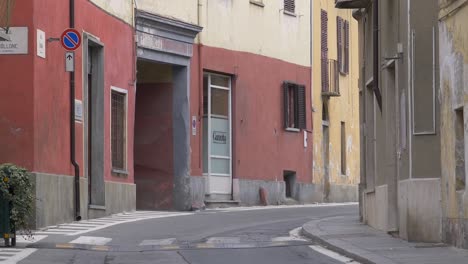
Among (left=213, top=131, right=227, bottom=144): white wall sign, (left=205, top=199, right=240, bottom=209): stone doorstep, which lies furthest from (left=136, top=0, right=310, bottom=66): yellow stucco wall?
(left=205, top=199, right=240, bottom=209): stone doorstep

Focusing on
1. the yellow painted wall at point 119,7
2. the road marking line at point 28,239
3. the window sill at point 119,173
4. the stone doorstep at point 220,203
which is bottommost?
the road marking line at point 28,239

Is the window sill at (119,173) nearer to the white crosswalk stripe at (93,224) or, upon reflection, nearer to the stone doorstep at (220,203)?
the white crosswalk stripe at (93,224)

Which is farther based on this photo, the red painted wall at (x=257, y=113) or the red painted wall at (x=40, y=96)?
the red painted wall at (x=257, y=113)

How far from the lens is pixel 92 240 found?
18.1 metres

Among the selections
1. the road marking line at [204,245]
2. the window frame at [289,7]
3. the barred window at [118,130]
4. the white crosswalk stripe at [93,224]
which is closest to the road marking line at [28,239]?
the white crosswalk stripe at [93,224]

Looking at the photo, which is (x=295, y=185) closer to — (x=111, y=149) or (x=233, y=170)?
(x=233, y=170)

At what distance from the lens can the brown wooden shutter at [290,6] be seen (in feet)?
121

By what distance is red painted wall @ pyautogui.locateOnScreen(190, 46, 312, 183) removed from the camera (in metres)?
31.8

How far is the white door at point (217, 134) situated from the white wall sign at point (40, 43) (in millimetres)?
11816

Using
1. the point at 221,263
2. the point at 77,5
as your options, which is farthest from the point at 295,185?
the point at 221,263

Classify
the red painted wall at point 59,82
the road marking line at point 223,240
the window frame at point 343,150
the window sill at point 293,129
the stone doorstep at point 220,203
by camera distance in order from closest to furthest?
the road marking line at point 223,240, the red painted wall at point 59,82, the stone doorstep at point 220,203, the window sill at point 293,129, the window frame at point 343,150

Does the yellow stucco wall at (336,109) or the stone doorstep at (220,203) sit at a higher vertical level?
the yellow stucco wall at (336,109)

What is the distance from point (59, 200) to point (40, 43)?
3.13 m

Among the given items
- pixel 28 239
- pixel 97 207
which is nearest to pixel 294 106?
pixel 97 207
